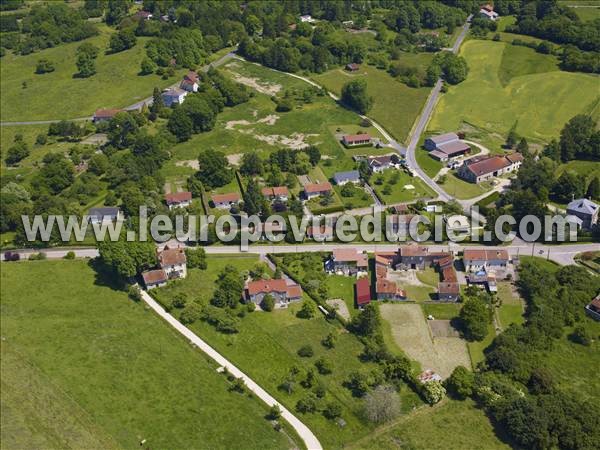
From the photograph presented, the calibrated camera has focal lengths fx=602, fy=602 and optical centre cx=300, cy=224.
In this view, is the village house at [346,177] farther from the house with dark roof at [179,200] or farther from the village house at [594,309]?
the village house at [594,309]

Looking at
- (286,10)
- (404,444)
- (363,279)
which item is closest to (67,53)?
(286,10)

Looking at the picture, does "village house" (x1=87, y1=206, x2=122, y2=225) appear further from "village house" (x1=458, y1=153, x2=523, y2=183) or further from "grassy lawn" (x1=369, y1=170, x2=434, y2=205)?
"village house" (x1=458, y1=153, x2=523, y2=183)

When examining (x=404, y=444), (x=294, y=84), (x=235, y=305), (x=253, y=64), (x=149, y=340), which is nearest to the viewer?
(x=404, y=444)

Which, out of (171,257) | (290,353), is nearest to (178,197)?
(171,257)

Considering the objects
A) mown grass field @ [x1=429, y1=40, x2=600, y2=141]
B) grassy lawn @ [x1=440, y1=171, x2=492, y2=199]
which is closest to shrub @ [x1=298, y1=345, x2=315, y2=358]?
grassy lawn @ [x1=440, y1=171, x2=492, y2=199]

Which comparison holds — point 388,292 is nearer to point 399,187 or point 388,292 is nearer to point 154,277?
point 399,187

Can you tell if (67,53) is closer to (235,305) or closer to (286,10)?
(286,10)
